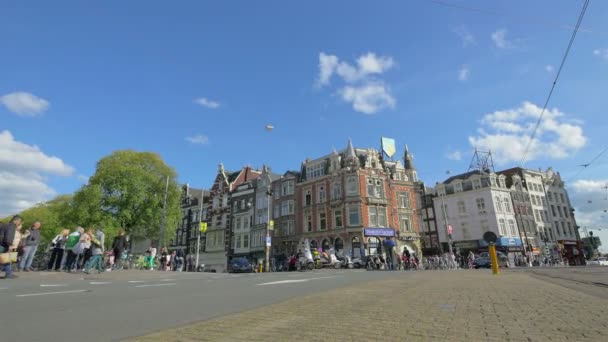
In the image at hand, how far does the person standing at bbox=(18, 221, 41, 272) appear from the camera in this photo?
14.4m

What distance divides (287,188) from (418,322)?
1850 inches

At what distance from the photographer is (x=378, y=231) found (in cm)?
4150

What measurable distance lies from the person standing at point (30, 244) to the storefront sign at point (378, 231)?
3214 cm

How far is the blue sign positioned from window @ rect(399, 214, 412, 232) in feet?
10.3

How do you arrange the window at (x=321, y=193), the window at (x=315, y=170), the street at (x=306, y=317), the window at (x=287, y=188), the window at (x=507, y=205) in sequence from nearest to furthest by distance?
1. the street at (x=306, y=317)
2. the window at (x=321, y=193)
3. the window at (x=315, y=170)
4. the window at (x=287, y=188)
5. the window at (x=507, y=205)

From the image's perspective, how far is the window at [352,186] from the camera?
42.9 m

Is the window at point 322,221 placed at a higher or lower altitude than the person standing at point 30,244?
higher

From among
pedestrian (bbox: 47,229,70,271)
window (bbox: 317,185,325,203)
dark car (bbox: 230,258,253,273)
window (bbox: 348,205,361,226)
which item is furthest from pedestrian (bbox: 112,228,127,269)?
window (bbox: 317,185,325,203)

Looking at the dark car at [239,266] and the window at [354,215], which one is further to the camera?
the window at [354,215]

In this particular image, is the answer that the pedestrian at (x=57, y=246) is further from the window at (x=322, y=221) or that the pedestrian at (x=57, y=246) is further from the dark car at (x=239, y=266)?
the window at (x=322, y=221)

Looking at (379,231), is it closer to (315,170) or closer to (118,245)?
(315,170)

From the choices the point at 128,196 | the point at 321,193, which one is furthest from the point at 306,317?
the point at 321,193

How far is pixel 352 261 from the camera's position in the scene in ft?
112

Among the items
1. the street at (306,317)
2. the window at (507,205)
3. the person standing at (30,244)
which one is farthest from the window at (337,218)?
the street at (306,317)
